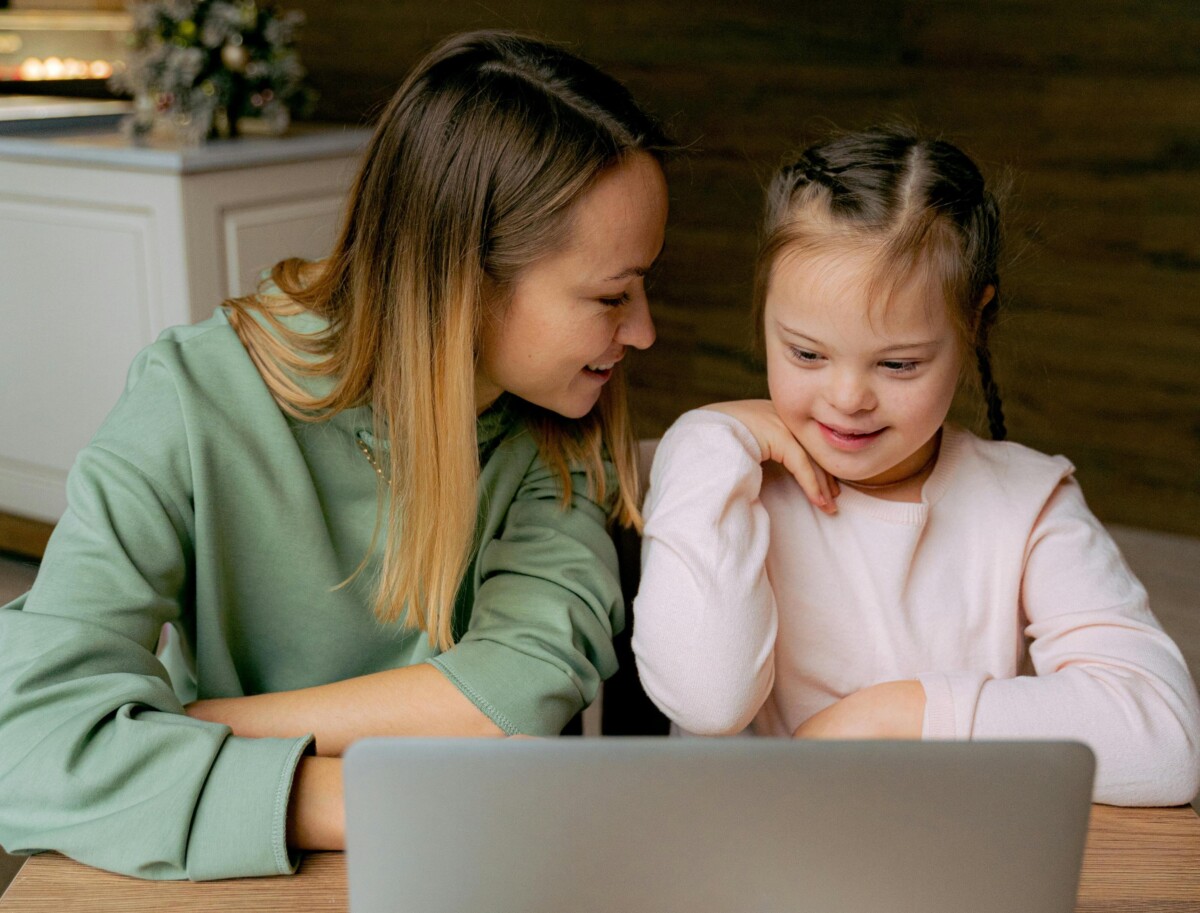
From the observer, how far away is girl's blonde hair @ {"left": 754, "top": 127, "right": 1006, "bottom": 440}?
0.98m

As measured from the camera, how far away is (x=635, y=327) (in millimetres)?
1084

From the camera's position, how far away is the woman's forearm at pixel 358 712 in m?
0.95

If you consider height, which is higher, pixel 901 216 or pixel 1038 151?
pixel 901 216

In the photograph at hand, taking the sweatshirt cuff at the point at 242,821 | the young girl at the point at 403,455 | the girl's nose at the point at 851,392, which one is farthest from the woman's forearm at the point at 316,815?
the girl's nose at the point at 851,392

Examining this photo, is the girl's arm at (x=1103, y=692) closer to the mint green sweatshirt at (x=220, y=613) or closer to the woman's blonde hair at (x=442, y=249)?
the mint green sweatshirt at (x=220, y=613)

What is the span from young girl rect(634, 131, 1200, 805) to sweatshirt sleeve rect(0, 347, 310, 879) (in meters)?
0.36

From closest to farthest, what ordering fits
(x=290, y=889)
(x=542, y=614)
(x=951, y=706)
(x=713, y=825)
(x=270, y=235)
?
(x=713, y=825), (x=290, y=889), (x=951, y=706), (x=542, y=614), (x=270, y=235)

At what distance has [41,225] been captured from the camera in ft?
9.08

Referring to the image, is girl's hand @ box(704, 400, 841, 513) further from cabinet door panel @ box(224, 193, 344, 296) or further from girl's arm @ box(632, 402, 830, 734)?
cabinet door panel @ box(224, 193, 344, 296)

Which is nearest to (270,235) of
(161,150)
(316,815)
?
(161,150)

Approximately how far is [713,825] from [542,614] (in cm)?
45

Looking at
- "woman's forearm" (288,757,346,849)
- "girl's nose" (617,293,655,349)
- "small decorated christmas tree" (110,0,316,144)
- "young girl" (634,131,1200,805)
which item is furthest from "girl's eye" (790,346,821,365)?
"small decorated christmas tree" (110,0,316,144)

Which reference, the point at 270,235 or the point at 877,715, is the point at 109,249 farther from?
the point at 877,715

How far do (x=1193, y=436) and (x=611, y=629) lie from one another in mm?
2594
